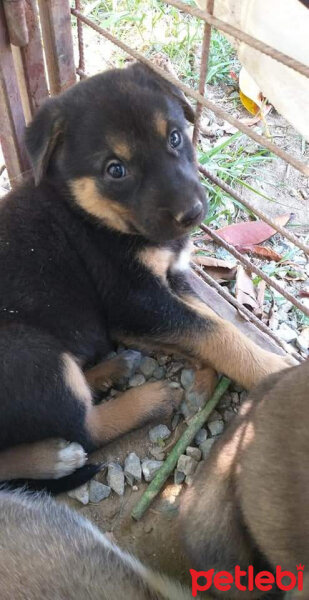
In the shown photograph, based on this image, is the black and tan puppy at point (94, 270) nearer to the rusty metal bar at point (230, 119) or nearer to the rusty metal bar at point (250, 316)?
the rusty metal bar at point (230, 119)

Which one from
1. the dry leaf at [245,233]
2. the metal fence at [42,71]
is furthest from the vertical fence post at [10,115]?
the dry leaf at [245,233]

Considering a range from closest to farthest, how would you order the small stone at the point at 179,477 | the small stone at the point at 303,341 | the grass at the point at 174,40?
the small stone at the point at 179,477, the small stone at the point at 303,341, the grass at the point at 174,40

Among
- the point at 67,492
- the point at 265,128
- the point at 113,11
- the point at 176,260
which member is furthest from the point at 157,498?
the point at 113,11

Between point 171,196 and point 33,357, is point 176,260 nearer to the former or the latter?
point 171,196

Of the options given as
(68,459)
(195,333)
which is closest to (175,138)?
(195,333)

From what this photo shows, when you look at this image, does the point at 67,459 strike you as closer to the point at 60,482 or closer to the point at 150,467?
the point at 60,482
